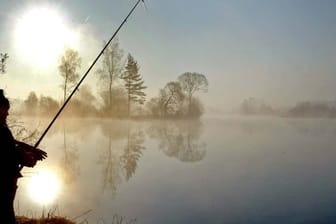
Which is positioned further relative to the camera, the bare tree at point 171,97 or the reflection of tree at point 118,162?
the bare tree at point 171,97

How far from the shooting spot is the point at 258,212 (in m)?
9.56

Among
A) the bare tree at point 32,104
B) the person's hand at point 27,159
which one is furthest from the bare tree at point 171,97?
the person's hand at point 27,159

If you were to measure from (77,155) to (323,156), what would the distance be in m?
12.7

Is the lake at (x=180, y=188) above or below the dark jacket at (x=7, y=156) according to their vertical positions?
below

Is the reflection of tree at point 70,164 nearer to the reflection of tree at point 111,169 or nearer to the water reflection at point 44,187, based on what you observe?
A: the water reflection at point 44,187

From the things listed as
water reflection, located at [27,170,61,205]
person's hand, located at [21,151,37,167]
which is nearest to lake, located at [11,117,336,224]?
water reflection, located at [27,170,61,205]

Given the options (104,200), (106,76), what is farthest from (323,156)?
(106,76)

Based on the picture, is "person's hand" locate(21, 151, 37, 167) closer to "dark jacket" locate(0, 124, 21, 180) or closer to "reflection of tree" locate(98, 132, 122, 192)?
"dark jacket" locate(0, 124, 21, 180)

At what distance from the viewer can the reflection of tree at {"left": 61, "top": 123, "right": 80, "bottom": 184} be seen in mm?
13406

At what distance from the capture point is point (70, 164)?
16125 millimetres

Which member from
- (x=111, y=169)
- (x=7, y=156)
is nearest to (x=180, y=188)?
(x=111, y=169)

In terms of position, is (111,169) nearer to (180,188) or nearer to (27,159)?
(180,188)

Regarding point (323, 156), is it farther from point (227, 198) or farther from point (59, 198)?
point (59, 198)

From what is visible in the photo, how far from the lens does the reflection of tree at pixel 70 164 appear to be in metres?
13.4
